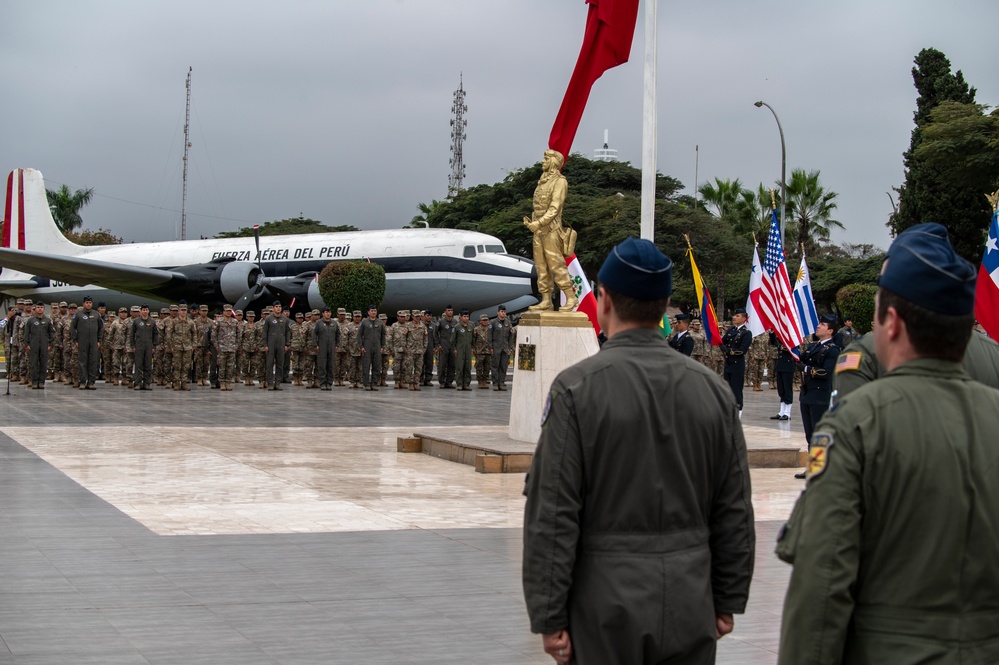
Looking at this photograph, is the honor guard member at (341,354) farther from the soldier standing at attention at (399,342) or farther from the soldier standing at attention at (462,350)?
the soldier standing at attention at (462,350)

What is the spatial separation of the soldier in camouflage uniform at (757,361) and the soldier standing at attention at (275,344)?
11.2m

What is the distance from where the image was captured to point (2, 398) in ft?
65.4

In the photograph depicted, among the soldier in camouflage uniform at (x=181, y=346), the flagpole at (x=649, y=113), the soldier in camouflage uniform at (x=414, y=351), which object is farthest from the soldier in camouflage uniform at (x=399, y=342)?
the flagpole at (x=649, y=113)

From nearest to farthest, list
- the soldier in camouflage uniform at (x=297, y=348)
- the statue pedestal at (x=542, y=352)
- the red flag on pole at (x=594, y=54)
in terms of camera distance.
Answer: the statue pedestal at (x=542, y=352) → the red flag on pole at (x=594, y=54) → the soldier in camouflage uniform at (x=297, y=348)

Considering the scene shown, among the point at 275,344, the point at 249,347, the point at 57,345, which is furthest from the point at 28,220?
the point at 275,344

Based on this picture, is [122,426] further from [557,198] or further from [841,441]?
[841,441]

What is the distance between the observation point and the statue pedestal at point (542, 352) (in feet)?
39.9

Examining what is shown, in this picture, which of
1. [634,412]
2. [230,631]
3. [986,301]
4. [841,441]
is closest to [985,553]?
[841,441]

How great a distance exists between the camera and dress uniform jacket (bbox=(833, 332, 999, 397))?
12.9 ft

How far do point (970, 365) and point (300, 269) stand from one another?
33306 mm

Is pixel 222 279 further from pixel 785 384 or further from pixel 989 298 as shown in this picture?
pixel 989 298

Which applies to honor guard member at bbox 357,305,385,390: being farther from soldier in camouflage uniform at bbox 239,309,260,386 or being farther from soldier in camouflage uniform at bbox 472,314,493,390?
soldier in camouflage uniform at bbox 472,314,493,390

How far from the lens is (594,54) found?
523 inches

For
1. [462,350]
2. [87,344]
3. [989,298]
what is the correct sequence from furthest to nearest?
[462,350], [87,344], [989,298]
